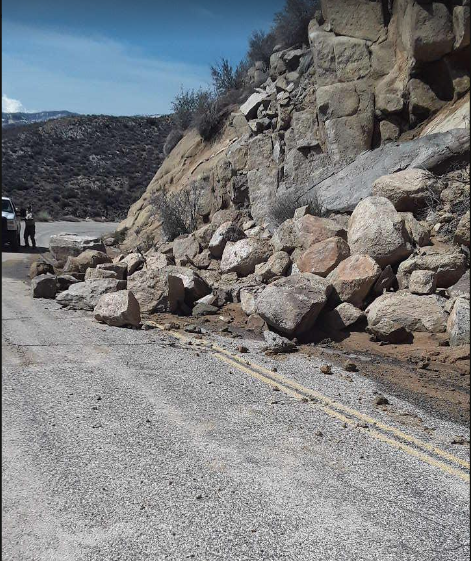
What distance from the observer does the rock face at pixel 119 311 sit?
30.3ft

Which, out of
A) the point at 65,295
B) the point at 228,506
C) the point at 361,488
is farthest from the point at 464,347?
the point at 65,295

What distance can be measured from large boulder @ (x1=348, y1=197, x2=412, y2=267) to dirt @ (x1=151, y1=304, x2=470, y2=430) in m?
1.56

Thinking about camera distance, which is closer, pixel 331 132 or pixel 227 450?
pixel 227 450

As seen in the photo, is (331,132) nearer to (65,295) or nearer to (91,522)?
(65,295)

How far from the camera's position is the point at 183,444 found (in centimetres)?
458

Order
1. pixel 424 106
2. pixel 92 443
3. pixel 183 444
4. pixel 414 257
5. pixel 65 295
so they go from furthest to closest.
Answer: pixel 424 106
pixel 65 295
pixel 414 257
pixel 183 444
pixel 92 443

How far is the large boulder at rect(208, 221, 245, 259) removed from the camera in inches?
555

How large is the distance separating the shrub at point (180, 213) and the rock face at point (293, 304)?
9.66m

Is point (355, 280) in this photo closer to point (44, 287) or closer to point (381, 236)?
point (381, 236)

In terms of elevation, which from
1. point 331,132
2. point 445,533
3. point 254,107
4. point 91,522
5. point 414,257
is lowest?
point 445,533

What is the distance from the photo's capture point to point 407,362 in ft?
26.1

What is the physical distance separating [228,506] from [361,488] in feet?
3.19

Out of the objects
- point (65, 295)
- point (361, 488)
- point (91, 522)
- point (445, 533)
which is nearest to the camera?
point (91, 522)

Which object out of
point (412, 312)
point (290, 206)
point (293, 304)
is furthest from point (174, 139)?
point (412, 312)
